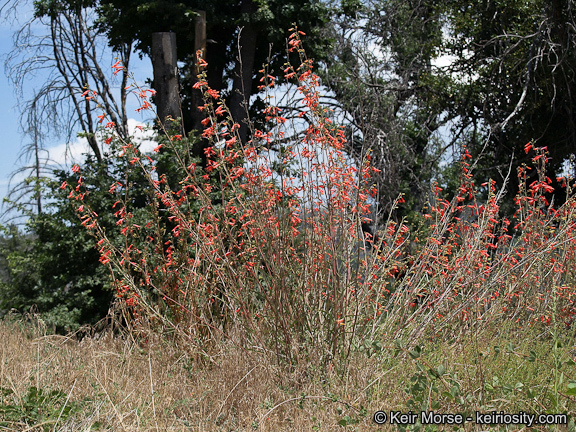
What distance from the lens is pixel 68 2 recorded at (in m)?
12.2

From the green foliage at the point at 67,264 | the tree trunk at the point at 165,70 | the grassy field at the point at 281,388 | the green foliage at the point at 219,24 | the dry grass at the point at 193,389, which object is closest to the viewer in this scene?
the grassy field at the point at 281,388

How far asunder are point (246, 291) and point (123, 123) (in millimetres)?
10313

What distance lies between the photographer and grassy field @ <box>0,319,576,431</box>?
2773mm

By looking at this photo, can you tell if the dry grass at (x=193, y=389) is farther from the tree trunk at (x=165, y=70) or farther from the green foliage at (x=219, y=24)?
the green foliage at (x=219, y=24)

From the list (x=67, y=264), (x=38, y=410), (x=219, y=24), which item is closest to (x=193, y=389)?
(x=38, y=410)

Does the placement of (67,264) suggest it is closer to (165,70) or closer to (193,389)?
(165,70)

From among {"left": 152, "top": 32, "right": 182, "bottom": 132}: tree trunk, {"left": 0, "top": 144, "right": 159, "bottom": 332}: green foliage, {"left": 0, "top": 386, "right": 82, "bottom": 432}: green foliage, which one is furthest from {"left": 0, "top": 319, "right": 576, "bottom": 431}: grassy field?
{"left": 152, "top": 32, "right": 182, "bottom": 132}: tree trunk

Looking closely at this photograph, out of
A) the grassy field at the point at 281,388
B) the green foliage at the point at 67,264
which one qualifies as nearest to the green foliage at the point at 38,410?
the grassy field at the point at 281,388

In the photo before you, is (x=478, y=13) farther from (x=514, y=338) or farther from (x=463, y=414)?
(x=463, y=414)

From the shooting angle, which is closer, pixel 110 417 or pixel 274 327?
pixel 110 417

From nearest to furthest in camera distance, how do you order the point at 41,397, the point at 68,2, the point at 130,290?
the point at 41,397
the point at 130,290
the point at 68,2

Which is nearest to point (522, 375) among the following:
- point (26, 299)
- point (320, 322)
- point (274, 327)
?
point (320, 322)

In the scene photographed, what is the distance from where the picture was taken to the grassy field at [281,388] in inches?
109

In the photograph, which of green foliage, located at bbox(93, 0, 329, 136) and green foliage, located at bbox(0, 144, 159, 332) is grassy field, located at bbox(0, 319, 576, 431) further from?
green foliage, located at bbox(93, 0, 329, 136)
